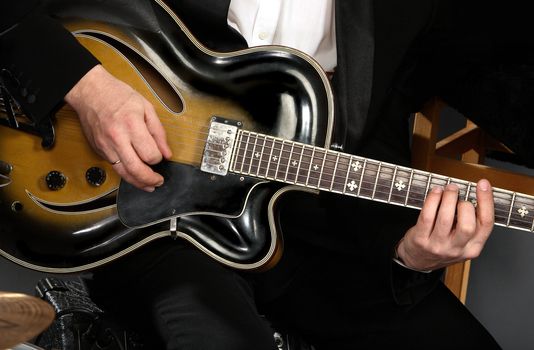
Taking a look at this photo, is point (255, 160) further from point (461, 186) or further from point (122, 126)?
point (461, 186)

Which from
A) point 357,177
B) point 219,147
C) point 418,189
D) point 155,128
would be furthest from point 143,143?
point 418,189

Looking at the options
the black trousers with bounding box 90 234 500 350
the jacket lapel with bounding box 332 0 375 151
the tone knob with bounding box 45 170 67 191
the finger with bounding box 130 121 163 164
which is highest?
the jacket lapel with bounding box 332 0 375 151

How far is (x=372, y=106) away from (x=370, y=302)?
43 centimetres

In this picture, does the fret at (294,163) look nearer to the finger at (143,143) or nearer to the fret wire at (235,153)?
the fret wire at (235,153)

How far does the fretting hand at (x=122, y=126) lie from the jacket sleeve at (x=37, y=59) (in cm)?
4

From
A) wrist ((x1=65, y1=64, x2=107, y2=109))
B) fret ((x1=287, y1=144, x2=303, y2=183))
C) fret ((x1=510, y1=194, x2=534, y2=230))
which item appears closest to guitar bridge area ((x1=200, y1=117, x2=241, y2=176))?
fret ((x1=287, y1=144, x2=303, y2=183))

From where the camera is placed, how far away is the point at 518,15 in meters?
1.61

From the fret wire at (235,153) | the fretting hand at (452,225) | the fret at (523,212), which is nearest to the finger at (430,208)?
the fretting hand at (452,225)

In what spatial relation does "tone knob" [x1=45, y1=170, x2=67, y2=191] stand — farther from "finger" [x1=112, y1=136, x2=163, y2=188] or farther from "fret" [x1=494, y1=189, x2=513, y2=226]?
"fret" [x1=494, y1=189, x2=513, y2=226]

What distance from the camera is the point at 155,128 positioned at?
139 cm

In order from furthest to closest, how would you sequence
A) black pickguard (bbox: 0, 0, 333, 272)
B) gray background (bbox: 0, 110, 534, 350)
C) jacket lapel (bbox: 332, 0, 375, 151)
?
gray background (bbox: 0, 110, 534, 350) → jacket lapel (bbox: 332, 0, 375, 151) → black pickguard (bbox: 0, 0, 333, 272)

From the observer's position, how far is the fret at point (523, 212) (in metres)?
1.32

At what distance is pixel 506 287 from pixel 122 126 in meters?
1.78

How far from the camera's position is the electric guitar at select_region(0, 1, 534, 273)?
1.36 metres
